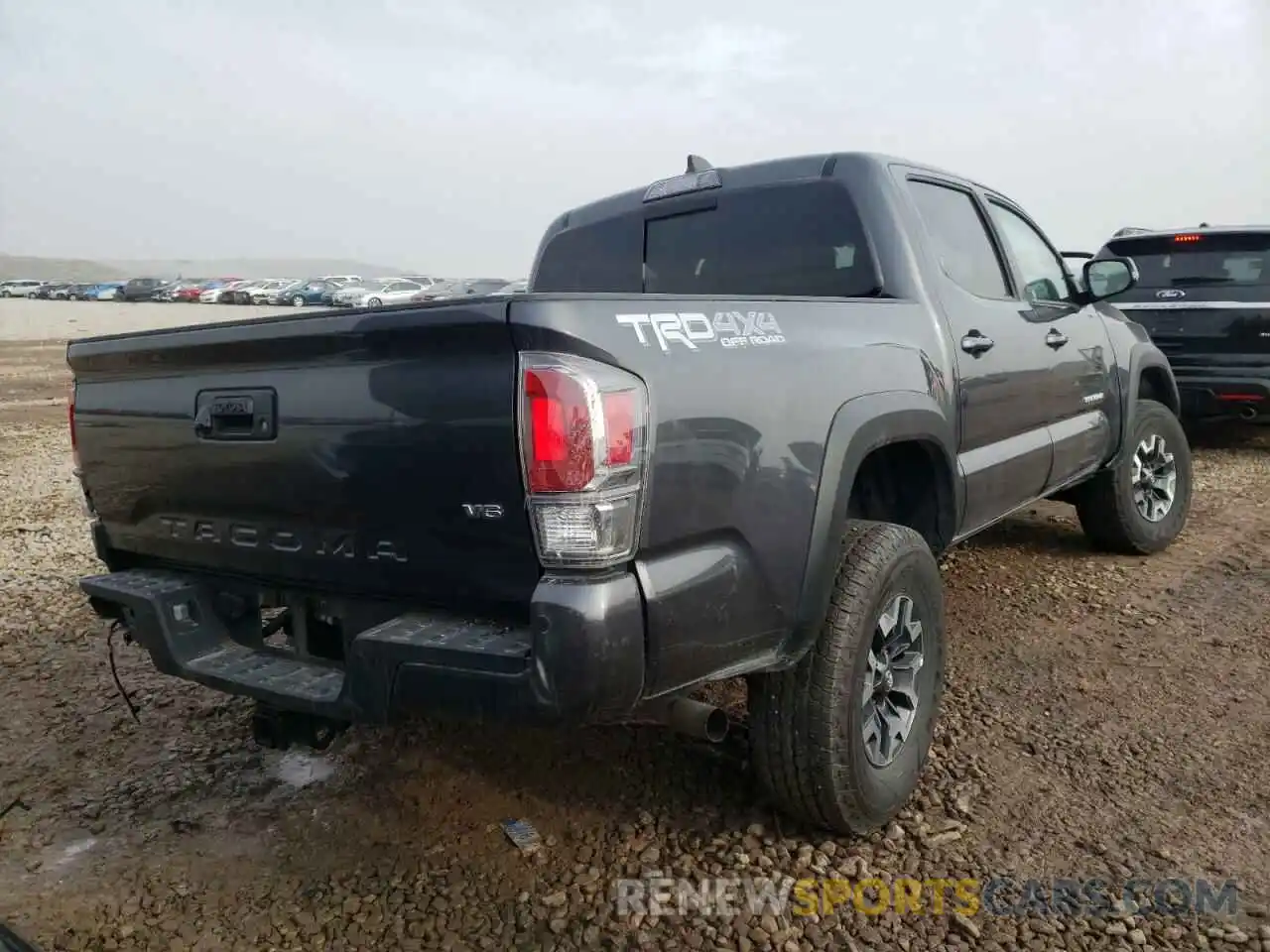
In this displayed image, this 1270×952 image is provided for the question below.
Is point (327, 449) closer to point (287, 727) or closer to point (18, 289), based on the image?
point (287, 727)

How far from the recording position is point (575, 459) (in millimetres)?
1874

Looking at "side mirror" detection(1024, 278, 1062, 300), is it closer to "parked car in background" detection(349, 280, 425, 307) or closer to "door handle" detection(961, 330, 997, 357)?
"door handle" detection(961, 330, 997, 357)

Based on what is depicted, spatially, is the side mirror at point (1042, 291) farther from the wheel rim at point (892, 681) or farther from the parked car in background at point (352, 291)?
the parked car in background at point (352, 291)

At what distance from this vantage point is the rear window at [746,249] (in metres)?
3.20

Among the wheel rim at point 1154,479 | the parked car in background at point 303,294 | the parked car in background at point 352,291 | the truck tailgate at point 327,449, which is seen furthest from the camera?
the parked car in background at point 303,294

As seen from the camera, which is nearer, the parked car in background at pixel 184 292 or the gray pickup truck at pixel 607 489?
the gray pickup truck at pixel 607 489

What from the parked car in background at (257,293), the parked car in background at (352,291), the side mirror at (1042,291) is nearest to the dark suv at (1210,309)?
the side mirror at (1042,291)

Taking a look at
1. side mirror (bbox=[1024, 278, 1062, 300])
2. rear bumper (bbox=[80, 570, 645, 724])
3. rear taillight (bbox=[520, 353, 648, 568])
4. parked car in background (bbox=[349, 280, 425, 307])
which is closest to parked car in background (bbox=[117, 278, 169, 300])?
parked car in background (bbox=[349, 280, 425, 307])

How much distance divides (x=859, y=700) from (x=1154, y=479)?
3584mm

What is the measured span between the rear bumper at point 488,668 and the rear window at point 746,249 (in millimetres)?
1249

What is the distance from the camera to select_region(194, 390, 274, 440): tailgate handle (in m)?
2.32

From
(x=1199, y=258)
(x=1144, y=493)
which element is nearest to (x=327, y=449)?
(x=1144, y=493)

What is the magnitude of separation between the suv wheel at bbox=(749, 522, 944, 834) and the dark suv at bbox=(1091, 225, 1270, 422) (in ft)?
18.6

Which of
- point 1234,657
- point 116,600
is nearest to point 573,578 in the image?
point 116,600
